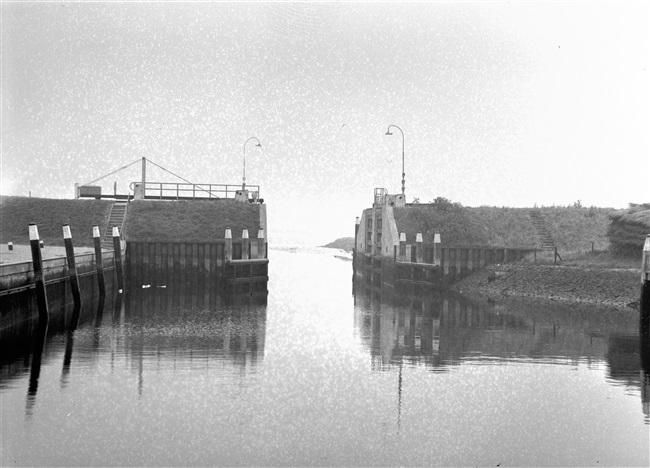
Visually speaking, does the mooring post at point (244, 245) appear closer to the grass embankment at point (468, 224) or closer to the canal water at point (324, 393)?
the grass embankment at point (468, 224)

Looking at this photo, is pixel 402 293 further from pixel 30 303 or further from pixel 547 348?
pixel 30 303

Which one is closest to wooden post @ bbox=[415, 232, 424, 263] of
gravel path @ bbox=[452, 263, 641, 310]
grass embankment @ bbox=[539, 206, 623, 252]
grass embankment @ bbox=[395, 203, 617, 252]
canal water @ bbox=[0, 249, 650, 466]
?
grass embankment @ bbox=[395, 203, 617, 252]

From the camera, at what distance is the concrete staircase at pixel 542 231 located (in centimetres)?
5138

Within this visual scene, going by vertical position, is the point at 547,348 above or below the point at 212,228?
below

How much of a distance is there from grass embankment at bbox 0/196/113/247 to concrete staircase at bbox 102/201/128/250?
15.1 inches

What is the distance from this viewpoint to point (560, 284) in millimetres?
39375

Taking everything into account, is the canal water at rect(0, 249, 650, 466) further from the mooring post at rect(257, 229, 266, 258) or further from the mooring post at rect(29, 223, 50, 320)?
the mooring post at rect(257, 229, 266, 258)

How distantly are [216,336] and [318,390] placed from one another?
9.24m

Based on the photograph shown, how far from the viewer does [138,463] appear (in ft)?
39.5

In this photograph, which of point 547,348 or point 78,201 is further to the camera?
point 78,201

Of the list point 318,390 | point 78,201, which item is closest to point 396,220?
point 78,201

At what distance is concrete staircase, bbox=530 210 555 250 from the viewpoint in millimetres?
51375

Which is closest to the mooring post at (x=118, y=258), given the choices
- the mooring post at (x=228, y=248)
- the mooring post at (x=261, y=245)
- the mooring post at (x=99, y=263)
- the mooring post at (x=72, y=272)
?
the mooring post at (x=99, y=263)

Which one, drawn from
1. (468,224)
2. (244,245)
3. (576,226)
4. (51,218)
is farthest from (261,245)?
(576,226)
